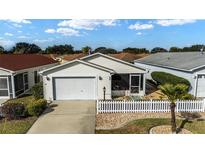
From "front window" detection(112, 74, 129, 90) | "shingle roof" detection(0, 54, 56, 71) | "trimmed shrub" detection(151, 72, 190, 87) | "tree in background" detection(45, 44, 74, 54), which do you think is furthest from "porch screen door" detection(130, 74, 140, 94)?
"tree in background" detection(45, 44, 74, 54)

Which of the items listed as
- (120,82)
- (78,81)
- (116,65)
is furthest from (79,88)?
(116,65)

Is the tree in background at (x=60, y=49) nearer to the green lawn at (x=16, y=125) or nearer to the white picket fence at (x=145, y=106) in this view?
the white picket fence at (x=145, y=106)

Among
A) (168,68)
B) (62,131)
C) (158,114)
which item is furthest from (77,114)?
(168,68)

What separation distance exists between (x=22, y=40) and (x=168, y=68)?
70.5m

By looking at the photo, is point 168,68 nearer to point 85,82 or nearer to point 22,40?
point 85,82

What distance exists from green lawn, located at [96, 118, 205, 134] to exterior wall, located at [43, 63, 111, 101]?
18.5 ft

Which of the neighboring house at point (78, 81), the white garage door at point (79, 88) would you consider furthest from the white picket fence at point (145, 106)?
the white garage door at point (79, 88)

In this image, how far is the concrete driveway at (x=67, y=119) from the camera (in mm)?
9992

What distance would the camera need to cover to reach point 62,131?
9.84m

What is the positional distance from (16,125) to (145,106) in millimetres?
7941

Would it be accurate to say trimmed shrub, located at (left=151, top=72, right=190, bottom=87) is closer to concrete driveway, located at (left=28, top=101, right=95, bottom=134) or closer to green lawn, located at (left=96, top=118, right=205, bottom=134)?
green lawn, located at (left=96, top=118, right=205, bottom=134)

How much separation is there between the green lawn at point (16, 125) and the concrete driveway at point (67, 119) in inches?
12.7

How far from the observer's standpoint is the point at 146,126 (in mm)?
10508
